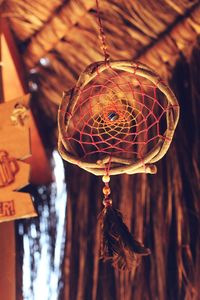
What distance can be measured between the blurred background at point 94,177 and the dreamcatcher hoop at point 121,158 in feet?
1.50

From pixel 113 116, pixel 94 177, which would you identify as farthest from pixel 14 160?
pixel 94 177

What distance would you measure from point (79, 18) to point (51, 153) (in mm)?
457

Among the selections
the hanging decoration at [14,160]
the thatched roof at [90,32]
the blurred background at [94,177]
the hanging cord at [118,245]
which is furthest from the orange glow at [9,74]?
the hanging cord at [118,245]

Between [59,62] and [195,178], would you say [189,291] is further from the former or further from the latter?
[59,62]

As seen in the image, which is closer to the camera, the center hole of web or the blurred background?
the center hole of web

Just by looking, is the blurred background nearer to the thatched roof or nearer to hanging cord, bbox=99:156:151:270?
the thatched roof

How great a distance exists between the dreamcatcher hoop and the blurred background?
1.50 ft

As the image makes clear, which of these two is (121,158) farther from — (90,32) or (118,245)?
(90,32)

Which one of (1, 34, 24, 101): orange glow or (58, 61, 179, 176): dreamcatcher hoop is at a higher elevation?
(1, 34, 24, 101): orange glow

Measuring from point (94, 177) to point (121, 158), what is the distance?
2.29 ft

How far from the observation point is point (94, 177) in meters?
1.97

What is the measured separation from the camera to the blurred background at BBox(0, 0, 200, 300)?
1.70 metres

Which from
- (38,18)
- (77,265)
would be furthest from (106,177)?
(38,18)

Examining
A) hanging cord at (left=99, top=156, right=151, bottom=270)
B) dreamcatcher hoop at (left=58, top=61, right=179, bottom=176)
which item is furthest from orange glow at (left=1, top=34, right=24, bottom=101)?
hanging cord at (left=99, top=156, right=151, bottom=270)
